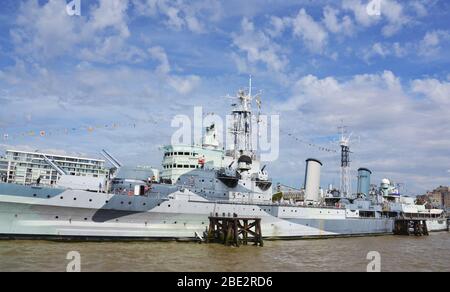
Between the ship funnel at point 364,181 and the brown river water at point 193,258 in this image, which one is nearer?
the brown river water at point 193,258

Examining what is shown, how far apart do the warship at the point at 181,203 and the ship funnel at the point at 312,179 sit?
0.30 ft

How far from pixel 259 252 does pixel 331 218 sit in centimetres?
1459

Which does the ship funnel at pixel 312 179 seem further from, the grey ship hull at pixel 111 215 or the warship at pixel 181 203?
the grey ship hull at pixel 111 215

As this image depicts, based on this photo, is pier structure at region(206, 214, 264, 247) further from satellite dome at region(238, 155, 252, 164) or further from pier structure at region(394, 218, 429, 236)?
pier structure at region(394, 218, 429, 236)

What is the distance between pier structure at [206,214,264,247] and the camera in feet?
82.1

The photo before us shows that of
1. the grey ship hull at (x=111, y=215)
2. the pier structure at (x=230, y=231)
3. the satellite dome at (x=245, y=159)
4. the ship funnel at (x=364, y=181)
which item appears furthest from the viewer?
the ship funnel at (x=364, y=181)

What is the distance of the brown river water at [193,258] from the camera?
52.4 ft

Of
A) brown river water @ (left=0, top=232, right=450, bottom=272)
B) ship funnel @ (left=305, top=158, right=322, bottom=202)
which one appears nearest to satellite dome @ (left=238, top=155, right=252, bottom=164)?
brown river water @ (left=0, top=232, right=450, bottom=272)

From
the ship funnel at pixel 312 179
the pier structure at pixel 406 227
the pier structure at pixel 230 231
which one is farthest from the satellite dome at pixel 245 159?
the pier structure at pixel 406 227

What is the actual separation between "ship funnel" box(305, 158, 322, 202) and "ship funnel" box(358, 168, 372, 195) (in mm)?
11760

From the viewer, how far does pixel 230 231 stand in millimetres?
25125

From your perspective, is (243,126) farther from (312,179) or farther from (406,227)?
(406,227)

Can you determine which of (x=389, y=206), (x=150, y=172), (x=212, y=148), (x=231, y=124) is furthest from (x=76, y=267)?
(x=389, y=206)
